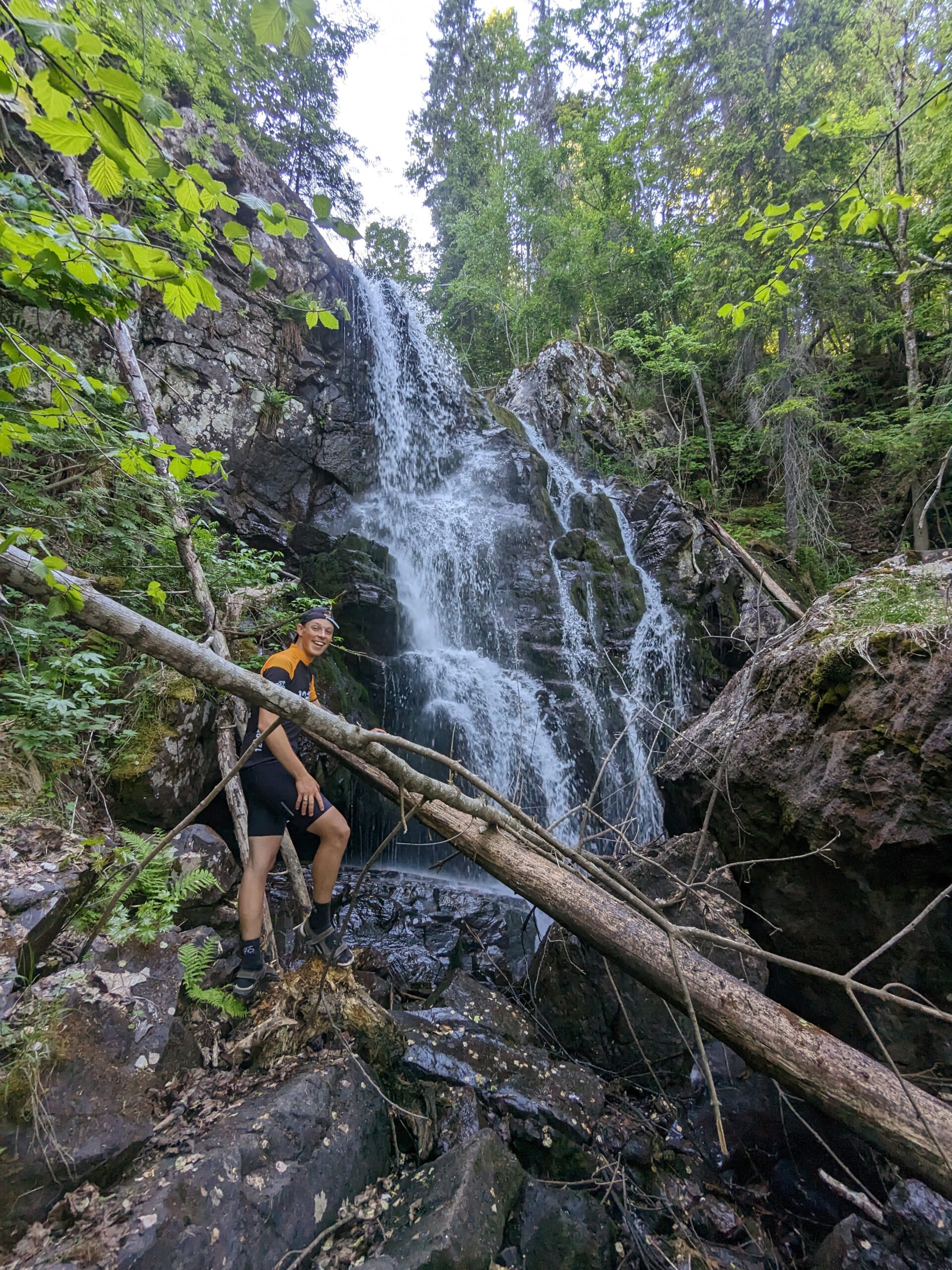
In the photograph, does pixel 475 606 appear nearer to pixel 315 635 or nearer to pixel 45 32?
pixel 315 635

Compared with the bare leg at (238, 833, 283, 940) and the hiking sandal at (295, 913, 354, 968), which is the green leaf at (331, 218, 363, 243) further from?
the hiking sandal at (295, 913, 354, 968)

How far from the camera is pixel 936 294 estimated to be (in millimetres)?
9242

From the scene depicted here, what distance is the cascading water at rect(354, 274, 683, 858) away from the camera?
24.8ft

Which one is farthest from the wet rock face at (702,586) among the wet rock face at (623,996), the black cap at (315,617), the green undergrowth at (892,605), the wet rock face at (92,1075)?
the wet rock face at (92,1075)

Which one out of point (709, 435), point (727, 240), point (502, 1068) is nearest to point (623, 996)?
point (502, 1068)

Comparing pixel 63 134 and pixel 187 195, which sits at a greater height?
pixel 187 195

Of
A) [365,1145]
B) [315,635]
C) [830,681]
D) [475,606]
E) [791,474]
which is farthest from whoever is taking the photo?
[791,474]

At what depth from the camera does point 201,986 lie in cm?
263

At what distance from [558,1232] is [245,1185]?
124cm

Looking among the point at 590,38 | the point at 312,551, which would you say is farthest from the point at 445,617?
the point at 590,38

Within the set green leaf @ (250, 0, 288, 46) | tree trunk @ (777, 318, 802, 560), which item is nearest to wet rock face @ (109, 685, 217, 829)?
green leaf @ (250, 0, 288, 46)

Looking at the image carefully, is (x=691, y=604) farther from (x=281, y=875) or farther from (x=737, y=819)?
(x=281, y=875)

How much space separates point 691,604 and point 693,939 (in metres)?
7.53

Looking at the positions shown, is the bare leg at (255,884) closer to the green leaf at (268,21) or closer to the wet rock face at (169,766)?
the wet rock face at (169,766)
